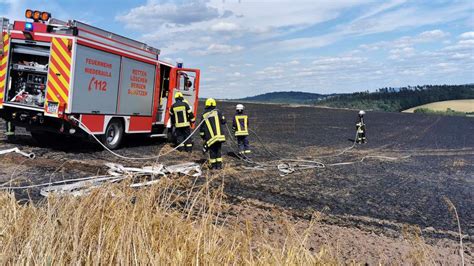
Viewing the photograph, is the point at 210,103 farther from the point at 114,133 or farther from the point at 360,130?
the point at 360,130

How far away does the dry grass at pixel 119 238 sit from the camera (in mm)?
2762

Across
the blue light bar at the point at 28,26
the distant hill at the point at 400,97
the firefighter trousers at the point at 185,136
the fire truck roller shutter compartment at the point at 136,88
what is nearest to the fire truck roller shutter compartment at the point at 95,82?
the fire truck roller shutter compartment at the point at 136,88

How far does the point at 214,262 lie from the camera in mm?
2811

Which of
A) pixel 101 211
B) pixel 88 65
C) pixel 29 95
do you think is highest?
pixel 88 65

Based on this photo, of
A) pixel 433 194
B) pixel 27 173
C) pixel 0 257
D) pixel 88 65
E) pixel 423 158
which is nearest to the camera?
pixel 0 257

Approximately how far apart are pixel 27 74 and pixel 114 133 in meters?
2.28

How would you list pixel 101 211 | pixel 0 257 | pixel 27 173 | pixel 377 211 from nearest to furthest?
pixel 0 257 < pixel 101 211 < pixel 377 211 < pixel 27 173

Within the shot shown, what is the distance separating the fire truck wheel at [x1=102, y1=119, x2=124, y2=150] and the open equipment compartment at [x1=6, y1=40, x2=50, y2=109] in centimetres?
163

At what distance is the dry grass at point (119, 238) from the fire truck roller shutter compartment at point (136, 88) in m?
7.36

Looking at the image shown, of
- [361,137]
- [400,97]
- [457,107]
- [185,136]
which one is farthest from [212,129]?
[400,97]

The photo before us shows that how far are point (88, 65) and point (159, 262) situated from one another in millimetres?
7367

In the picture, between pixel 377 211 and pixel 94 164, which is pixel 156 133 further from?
pixel 377 211

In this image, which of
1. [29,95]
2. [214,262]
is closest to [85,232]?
[214,262]

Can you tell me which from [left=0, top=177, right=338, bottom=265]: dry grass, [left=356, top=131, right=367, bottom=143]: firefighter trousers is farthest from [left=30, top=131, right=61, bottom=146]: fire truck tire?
[left=356, top=131, right=367, bottom=143]: firefighter trousers
